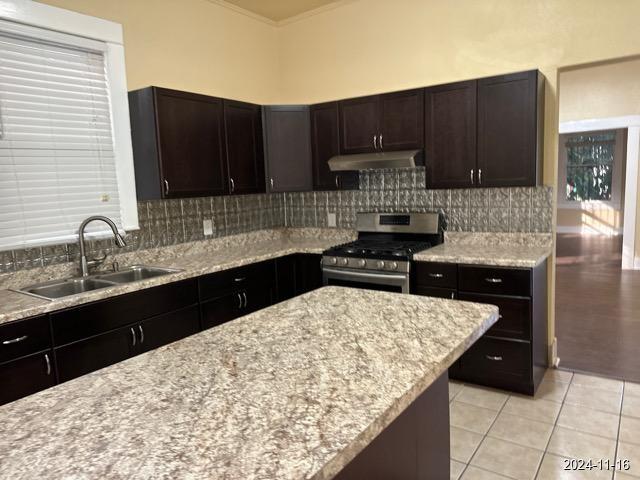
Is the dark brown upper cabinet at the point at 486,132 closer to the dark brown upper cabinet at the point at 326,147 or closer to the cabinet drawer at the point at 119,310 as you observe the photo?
the dark brown upper cabinet at the point at 326,147

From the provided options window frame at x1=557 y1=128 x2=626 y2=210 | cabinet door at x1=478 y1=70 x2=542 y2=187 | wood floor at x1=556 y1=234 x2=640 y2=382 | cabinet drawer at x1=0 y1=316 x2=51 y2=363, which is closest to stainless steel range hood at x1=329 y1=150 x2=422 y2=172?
cabinet door at x1=478 y1=70 x2=542 y2=187

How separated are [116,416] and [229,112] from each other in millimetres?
2883

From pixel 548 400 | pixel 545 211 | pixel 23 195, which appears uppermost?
pixel 23 195

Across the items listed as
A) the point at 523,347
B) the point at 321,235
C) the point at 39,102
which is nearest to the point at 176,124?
the point at 39,102

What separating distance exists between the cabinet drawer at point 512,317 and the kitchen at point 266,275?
1 centimetres

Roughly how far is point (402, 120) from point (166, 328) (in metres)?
2.21

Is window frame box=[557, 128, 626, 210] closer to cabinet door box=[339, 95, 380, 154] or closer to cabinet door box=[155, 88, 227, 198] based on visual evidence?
cabinet door box=[339, 95, 380, 154]

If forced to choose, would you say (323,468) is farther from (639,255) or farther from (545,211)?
(639,255)

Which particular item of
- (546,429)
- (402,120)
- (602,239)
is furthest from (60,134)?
(602,239)

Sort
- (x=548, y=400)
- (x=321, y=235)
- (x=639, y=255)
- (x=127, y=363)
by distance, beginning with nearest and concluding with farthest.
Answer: (x=127, y=363) < (x=548, y=400) < (x=321, y=235) < (x=639, y=255)

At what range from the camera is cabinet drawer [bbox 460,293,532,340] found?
Answer: 292cm

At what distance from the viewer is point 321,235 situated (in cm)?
438

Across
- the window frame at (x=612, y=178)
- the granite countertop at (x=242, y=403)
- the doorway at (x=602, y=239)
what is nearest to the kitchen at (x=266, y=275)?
the granite countertop at (x=242, y=403)

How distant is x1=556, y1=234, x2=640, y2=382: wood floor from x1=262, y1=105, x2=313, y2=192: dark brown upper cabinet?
2514 millimetres
